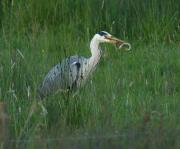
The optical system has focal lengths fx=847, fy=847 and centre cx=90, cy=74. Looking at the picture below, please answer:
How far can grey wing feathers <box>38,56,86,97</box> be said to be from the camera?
301 inches

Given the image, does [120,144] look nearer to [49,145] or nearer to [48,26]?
[49,145]

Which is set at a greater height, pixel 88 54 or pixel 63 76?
pixel 88 54

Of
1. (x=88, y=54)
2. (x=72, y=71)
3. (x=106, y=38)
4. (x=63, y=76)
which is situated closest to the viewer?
(x=63, y=76)

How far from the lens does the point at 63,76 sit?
7.62m

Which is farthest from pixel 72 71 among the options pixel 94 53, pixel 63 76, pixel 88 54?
pixel 88 54

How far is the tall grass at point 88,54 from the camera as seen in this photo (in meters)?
6.56

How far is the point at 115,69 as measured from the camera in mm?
9555

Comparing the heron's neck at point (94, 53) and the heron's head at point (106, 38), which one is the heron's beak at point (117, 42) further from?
the heron's neck at point (94, 53)

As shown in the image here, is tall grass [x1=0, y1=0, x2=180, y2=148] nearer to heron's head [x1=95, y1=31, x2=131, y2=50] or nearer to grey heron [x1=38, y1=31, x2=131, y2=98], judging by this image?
grey heron [x1=38, y1=31, x2=131, y2=98]

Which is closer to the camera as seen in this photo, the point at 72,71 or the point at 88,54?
the point at 72,71

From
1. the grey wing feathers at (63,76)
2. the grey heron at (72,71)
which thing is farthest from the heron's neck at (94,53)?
the grey wing feathers at (63,76)

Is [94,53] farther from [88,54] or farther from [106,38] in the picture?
[88,54]

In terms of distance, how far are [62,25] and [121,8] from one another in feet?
2.75

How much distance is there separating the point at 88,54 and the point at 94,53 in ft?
3.93
